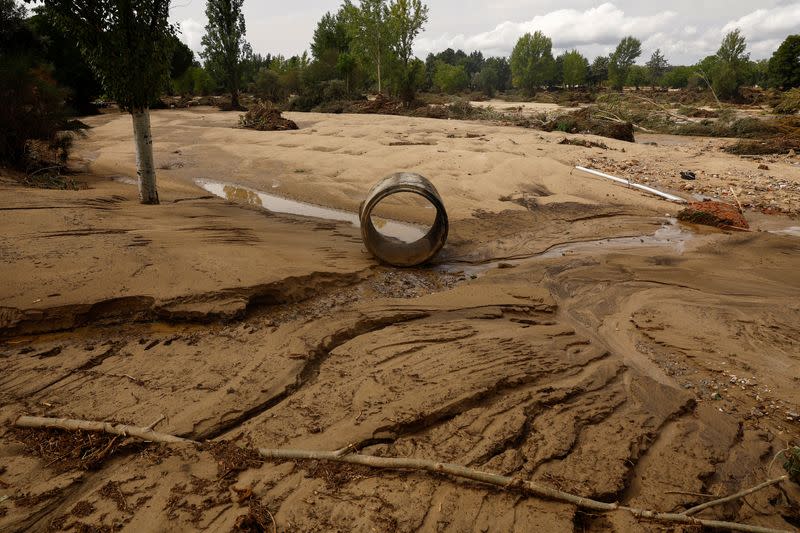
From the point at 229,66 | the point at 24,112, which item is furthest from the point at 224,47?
the point at 24,112

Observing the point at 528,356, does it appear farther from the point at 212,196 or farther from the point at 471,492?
the point at 212,196

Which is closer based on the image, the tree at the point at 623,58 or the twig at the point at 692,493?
the twig at the point at 692,493

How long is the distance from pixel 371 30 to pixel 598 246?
31.4m

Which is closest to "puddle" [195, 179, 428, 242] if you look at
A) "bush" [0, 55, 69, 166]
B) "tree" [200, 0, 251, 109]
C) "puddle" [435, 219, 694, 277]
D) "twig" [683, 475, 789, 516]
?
"puddle" [435, 219, 694, 277]

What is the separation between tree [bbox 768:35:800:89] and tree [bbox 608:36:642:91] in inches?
956

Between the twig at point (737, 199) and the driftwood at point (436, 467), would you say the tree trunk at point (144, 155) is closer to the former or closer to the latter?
the driftwood at point (436, 467)

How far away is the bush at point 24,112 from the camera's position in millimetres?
9391

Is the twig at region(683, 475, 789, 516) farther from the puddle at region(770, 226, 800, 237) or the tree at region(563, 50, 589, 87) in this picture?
the tree at region(563, 50, 589, 87)

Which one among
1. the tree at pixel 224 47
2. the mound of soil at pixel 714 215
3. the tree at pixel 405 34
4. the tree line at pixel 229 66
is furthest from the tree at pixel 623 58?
the mound of soil at pixel 714 215

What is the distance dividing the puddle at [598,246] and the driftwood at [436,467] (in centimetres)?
380

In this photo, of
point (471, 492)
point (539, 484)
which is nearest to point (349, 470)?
point (471, 492)

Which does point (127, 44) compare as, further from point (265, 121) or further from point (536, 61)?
point (536, 61)

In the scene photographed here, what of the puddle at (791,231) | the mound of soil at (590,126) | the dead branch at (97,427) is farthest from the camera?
the mound of soil at (590,126)

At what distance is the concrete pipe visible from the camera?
5.94 meters
